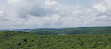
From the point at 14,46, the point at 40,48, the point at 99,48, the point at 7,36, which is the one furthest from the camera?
the point at 7,36

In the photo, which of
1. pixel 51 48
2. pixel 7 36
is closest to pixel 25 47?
pixel 51 48

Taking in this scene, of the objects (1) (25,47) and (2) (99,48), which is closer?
(2) (99,48)

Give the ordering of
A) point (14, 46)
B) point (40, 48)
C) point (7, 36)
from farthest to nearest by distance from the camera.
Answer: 1. point (7, 36)
2. point (14, 46)
3. point (40, 48)

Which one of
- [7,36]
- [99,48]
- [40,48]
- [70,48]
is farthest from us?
[7,36]

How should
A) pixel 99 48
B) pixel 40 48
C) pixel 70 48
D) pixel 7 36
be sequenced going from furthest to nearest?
pixel 7 36 < pixel 40 48 < pixel 70 48 < pixel 99 48

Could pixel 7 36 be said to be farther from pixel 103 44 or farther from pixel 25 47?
pixel 103 44

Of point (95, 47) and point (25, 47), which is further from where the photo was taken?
point (25, 47)

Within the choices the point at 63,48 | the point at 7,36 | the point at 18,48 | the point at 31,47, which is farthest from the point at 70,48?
the point at 7,36

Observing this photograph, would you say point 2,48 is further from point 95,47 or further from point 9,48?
point 95,47

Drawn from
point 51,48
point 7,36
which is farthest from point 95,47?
point 7,36
